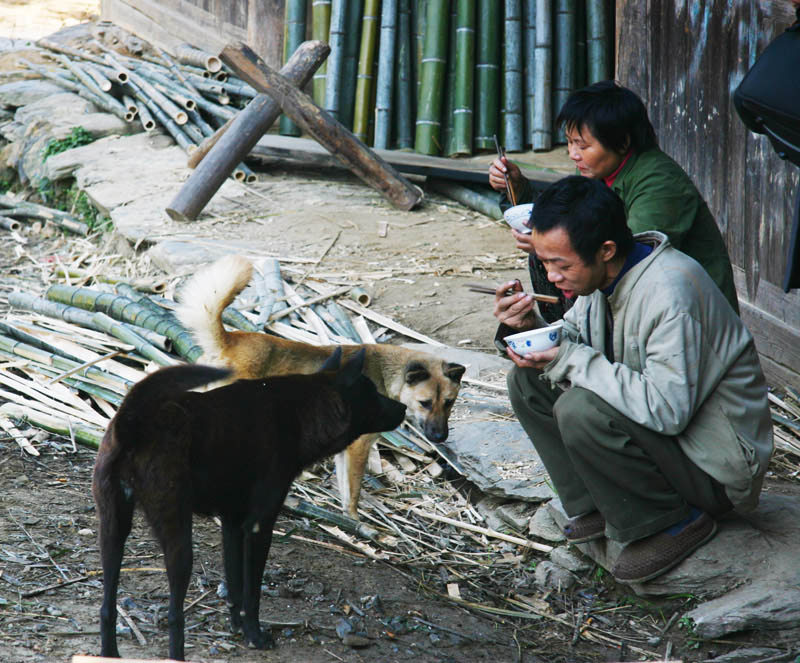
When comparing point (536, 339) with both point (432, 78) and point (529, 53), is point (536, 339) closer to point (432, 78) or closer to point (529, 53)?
point (432, 78)

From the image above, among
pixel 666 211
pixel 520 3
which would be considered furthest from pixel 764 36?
pixel 520 3

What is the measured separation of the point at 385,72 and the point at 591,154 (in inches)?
292

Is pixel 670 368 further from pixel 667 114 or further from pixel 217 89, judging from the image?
pixel 217 89

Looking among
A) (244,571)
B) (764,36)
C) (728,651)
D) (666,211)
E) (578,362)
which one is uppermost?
(764,36)

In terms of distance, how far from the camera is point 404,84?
37.6 feet

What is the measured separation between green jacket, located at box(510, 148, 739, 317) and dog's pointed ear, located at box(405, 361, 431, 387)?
1739 mm

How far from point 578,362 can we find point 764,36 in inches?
124

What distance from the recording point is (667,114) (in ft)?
23.2

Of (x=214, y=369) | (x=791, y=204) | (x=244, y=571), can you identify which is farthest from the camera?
→ (x=791, y=204)

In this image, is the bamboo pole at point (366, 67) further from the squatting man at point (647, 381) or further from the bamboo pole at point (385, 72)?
the squatting man at point (647, 381)

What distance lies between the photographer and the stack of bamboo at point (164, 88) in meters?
11.7

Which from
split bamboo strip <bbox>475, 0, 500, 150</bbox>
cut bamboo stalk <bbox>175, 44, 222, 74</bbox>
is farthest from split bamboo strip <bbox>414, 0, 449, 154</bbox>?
cut bamboo stalk <bbox>175, 44, 222, 74</bbox>

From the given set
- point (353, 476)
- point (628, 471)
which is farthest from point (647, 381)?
point (353, 476)

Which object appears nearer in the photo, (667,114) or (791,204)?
(791,204)
